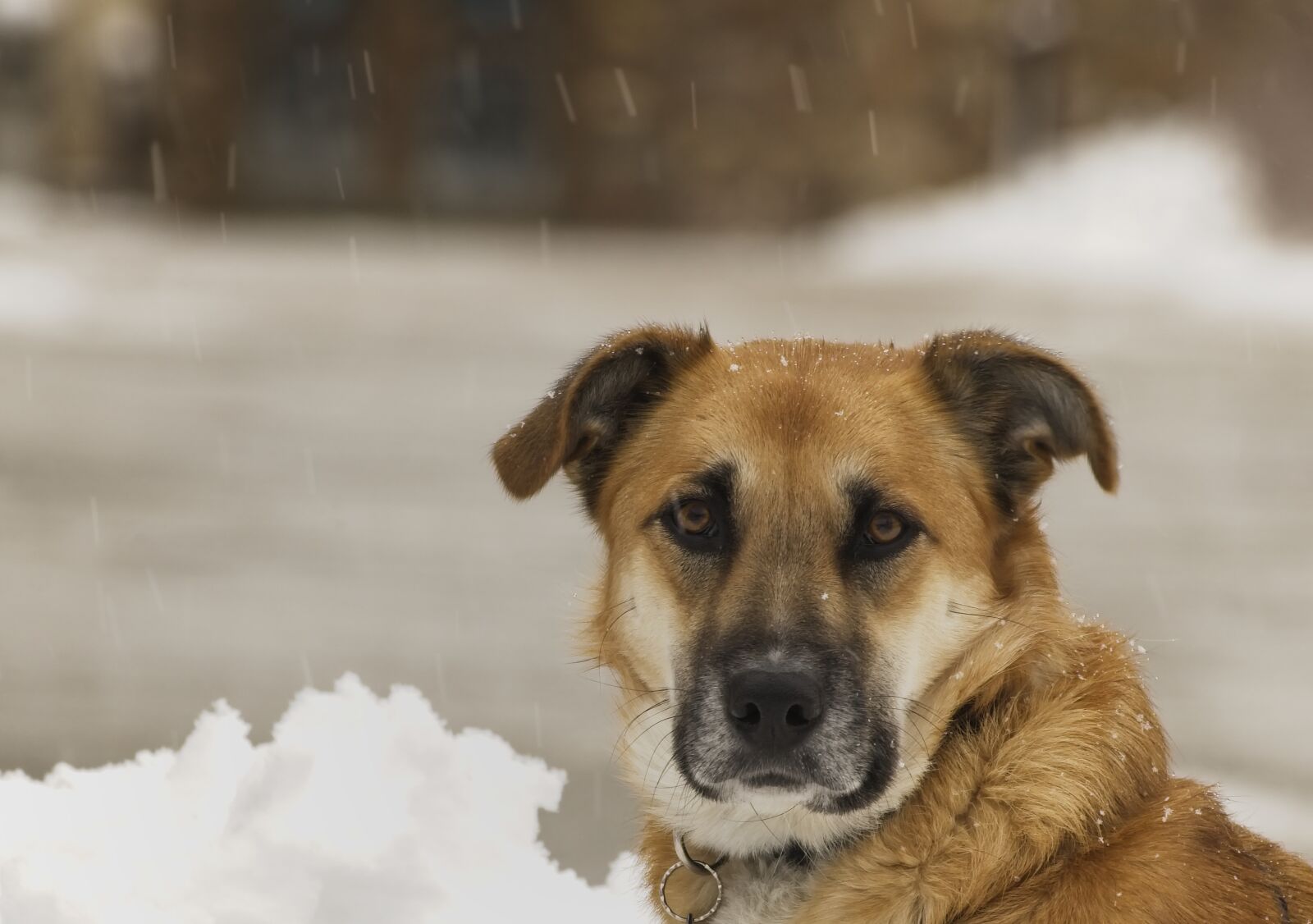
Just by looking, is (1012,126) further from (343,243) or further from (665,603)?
(665,603)

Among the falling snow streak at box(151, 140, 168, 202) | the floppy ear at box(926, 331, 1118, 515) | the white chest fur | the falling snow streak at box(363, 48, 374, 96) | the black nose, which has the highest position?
the falling snow streak at box(363, 48, 374, 96)

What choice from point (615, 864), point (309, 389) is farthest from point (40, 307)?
point (615, 864)

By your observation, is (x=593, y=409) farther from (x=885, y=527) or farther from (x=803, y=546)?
(x=885, y=527)

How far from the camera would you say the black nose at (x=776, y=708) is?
2.89 m

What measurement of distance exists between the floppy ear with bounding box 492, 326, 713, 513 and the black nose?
0.69m

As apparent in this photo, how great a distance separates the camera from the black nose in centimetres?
289

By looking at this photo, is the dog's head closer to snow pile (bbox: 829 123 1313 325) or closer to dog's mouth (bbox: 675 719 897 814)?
dog's mouth (bbox: 675 719 897 814)

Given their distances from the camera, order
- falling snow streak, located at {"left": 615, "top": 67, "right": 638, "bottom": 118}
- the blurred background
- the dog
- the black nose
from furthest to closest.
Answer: falling snow streak, located at {"left": 615, "top": 67, "right": 638, "bottom": 118} < the blurred background < the black nose < the dog

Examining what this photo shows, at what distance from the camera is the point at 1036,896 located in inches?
105

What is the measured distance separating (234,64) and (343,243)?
324 cm

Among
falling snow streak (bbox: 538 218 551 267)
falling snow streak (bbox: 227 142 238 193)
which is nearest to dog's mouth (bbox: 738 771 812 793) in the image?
falling snow streak (bbox: 538 218 551 267)

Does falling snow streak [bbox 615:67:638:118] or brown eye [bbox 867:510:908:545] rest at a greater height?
falling snow streak [bbox 615:67:638:118]

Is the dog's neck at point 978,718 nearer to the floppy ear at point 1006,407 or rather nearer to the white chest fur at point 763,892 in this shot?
the white chest fur at point 763,892

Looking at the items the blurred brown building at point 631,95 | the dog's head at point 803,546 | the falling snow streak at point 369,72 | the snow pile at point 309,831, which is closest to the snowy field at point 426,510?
the snow pile at point 309,831
